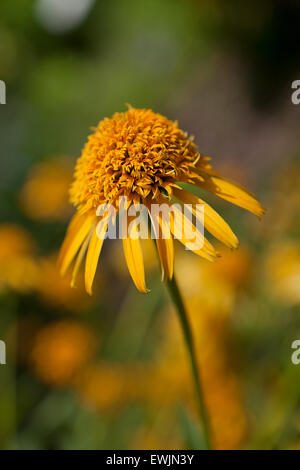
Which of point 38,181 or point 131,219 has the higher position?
point 38,181

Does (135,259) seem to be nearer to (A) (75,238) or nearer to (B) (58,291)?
(A) (75,238)

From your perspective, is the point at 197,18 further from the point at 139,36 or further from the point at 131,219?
the point at 131,219

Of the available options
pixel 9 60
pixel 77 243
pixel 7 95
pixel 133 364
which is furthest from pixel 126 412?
pixel 9 60

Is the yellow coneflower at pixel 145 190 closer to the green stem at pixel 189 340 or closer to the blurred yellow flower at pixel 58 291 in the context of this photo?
the green stem at pixel 189 340

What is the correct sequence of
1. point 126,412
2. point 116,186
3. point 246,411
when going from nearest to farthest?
point 116,186, point 246,411, point 126,412

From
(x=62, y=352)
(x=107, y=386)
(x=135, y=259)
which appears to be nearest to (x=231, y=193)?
(x=135, y=259)
